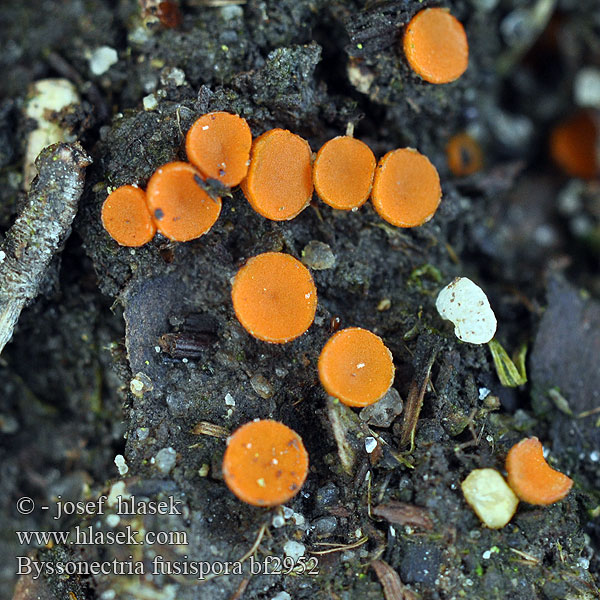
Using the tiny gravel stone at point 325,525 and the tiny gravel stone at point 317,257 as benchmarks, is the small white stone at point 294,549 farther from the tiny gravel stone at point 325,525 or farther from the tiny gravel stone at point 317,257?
the tiny gravel stone at point 317,257

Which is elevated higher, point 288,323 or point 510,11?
point 510,11

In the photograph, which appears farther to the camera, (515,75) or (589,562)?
(515,75)

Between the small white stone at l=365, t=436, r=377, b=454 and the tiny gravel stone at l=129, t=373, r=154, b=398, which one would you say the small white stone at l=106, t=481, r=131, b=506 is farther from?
the small white stone at l=365, t=436, r=377, b=454

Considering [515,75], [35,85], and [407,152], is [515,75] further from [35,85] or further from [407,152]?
[35,85]

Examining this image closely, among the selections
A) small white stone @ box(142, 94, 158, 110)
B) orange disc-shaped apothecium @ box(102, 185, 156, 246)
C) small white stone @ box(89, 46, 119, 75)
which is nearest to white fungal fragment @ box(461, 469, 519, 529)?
orange disc-shaped apothecium @ box(102, 185, 156, 246)

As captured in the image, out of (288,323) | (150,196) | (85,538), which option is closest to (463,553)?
(288,323)
